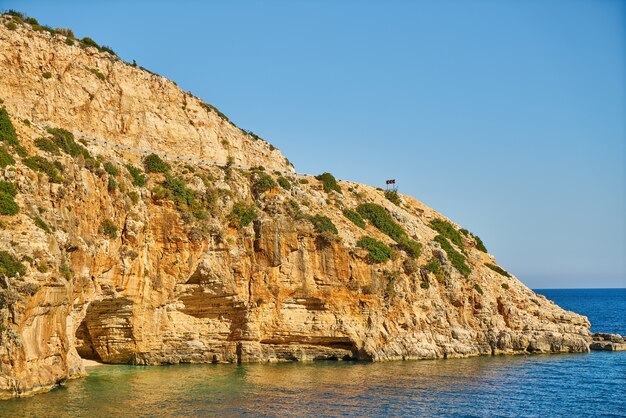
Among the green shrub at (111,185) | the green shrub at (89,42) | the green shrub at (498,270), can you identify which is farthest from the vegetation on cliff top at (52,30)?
the green shrub at (498,270)

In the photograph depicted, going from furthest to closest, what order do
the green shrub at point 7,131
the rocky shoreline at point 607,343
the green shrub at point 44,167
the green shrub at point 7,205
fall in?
1. the rocky shoreline at point 607,343
2. the green shrub at point 7,131
3. the green shrub at point 44,167
4. the green shrub at point 7,205

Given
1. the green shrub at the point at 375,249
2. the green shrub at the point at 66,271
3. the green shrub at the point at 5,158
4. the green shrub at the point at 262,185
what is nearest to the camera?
the green shrub at the point at 66,271

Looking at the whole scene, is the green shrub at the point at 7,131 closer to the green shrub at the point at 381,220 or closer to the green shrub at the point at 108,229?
the green shrub at the point at 108,229

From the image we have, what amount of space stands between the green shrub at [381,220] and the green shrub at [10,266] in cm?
3806

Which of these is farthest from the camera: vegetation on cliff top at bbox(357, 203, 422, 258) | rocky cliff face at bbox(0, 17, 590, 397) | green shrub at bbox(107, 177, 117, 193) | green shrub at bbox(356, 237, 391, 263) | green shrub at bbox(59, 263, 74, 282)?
vegetation on cliff top at bbox(357, 203, 422, 258)

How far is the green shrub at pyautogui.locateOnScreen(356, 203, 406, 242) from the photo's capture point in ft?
222

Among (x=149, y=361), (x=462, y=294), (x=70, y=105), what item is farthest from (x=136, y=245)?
(x=462, y=294)

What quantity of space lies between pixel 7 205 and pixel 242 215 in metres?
21.7

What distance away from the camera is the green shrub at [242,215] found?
5619 centimetres

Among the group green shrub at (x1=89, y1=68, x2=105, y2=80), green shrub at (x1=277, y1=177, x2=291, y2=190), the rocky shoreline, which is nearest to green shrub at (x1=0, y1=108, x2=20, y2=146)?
green shrub at (x1=89, y1=68, x2=105, y2=80)

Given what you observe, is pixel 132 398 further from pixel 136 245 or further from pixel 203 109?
pixel 203 109

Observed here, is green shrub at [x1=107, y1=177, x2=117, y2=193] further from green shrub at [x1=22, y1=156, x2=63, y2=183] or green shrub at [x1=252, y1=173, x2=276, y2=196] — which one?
green shrub at [x1=252, y1=173, x2=276, y2=196]

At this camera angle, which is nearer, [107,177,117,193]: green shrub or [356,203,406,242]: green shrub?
[107,177,117,193]: green shrub

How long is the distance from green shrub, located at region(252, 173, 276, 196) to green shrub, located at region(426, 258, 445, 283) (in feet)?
53.1
